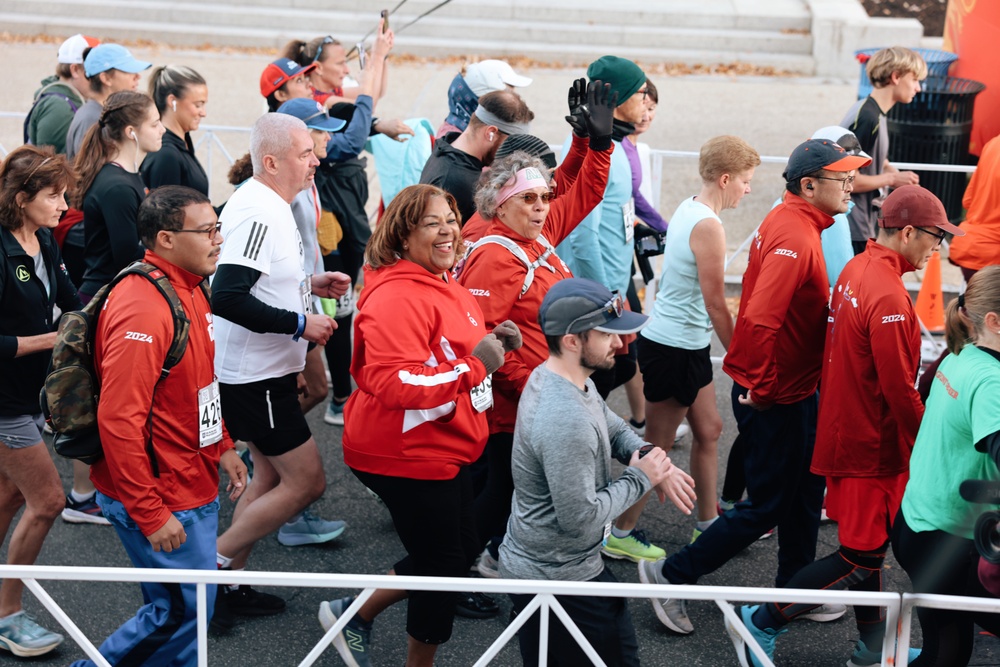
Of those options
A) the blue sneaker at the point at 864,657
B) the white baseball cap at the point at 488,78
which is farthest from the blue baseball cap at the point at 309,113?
the blue sneaker at the point at 864,657

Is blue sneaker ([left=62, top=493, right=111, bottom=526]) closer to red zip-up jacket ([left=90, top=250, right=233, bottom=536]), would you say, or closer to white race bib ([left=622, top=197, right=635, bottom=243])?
red zip-up jacket ([left=90, top=250, right=233, bottom=536])

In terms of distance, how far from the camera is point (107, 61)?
6.12 meters

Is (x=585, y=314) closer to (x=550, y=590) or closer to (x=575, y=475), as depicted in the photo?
(x=575, y=475)

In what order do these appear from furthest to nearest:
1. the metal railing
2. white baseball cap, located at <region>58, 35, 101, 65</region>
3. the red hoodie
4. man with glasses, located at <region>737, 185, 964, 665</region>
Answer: white baseball cap, located at <region>58, 35, 101, 65</region> < man with glasses, located at <region>737, 185, 964, 665</region> < the red hoodie < the metal railing

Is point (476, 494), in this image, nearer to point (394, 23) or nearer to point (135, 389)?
point (135, 389)

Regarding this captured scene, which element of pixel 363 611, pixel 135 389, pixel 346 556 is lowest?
pixel 346 556

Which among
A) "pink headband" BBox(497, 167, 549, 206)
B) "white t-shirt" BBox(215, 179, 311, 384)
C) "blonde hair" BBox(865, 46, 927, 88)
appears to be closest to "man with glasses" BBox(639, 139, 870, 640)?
"pink headband" BBox(497, 167, 549, 206)

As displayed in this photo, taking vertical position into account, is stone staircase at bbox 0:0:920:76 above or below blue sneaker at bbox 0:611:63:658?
above

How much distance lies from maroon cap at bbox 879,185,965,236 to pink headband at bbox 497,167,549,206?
1.30 metres

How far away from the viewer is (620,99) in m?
4.83

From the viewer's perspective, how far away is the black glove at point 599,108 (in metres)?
4.62

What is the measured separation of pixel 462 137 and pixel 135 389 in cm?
229

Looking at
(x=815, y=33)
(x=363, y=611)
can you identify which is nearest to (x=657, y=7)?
(x=815, y=33)

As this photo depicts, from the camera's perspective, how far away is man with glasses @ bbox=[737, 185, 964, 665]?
3.96m
